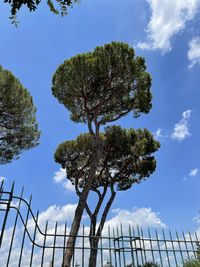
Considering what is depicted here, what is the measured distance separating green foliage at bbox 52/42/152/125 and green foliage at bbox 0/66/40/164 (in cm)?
150

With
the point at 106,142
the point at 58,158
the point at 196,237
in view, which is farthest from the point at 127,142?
the point at 196,237

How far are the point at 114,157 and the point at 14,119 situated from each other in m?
5.47

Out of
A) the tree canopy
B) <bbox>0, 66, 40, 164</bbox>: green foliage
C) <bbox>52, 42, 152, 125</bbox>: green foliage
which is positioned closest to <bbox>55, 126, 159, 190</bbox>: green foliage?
the tree canopy

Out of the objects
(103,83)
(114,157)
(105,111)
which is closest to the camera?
(103,83)

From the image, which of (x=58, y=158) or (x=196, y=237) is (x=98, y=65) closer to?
(x=58, y=158)

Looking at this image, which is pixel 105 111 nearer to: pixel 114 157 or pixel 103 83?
pixel 103 83

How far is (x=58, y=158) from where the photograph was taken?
1373cm

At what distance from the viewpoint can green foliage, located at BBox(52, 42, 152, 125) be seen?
34.7 ft

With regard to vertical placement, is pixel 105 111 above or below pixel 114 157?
above

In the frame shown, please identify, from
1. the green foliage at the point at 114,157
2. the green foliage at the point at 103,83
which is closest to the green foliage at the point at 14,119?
the green foliage at the point at 103,83

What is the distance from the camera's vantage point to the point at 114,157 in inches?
526

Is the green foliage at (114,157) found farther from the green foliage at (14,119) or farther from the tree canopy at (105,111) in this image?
the green foliage at (14,119)

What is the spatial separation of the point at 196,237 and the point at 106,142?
7524 mm

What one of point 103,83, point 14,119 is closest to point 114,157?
point 103,83
